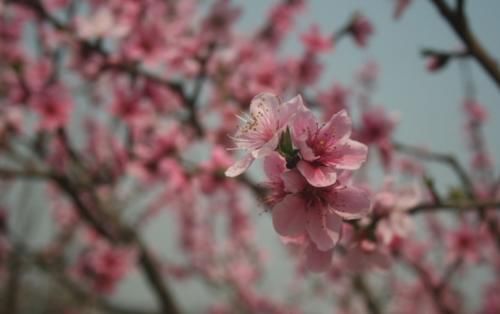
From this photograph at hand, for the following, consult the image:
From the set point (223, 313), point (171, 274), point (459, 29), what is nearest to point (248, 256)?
point (171, 274)

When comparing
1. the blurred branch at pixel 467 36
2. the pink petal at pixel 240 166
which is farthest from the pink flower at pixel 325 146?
the blurred branch at pixel 467 36

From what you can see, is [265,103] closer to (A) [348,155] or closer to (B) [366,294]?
(A) [348,155]

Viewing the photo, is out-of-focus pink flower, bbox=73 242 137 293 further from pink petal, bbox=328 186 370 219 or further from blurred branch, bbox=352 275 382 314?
pink petal, bbox=328 186 370 219

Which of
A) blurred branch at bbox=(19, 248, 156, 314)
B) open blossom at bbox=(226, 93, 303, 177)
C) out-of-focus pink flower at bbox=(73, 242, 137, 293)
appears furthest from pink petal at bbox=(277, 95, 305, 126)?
blurred branch at bbox=(19, 248, 156, 314)

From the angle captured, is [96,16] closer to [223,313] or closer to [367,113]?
[367,113]

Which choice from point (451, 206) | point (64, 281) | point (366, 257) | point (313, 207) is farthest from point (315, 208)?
point (64, 281)

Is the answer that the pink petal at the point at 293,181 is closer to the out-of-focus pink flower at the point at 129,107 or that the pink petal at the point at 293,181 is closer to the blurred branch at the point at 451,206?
the blurred branch at the point at 451,206
